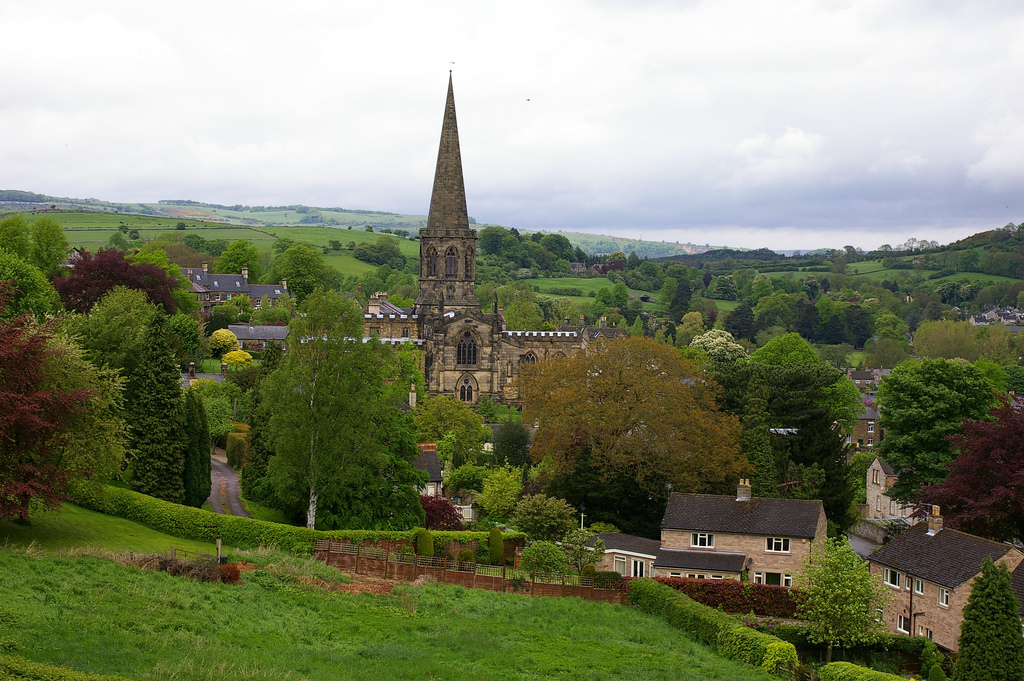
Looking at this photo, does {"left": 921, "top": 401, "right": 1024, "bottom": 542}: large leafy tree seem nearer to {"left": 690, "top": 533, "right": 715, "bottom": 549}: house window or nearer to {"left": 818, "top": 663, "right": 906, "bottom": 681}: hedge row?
{"left": 690, "top": 533, "right": 715, "bottom": 549}: house window

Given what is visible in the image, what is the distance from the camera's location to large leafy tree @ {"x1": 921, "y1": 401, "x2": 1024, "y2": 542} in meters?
40.0

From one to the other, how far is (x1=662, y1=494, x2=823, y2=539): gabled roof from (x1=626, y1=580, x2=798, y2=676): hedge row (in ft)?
19.1

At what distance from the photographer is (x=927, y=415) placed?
49969mm

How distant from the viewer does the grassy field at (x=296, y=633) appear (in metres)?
20.4

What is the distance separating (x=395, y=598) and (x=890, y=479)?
40.4 m

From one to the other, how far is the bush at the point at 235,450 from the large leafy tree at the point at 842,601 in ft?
98.2

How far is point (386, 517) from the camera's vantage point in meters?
42.4

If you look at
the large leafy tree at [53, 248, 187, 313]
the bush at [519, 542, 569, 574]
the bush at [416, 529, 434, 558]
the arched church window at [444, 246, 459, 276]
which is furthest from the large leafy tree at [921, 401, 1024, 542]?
the arched church window at [444, 246, 459, 276]

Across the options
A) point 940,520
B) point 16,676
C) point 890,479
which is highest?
point 16,676

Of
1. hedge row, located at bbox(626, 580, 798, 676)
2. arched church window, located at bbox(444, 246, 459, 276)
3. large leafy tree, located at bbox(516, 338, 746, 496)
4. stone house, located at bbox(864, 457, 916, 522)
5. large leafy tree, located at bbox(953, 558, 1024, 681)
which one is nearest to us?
hedge row, located at bbox(626, 580, 798, 676)

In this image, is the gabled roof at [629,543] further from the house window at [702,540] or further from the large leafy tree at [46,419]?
the large leafy tree at [46,419]

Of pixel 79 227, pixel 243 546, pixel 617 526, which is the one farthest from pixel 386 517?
pixel 79 227

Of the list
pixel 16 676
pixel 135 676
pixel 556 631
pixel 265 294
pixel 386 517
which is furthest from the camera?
pixel 265 294

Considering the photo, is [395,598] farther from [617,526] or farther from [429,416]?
[429,416]
